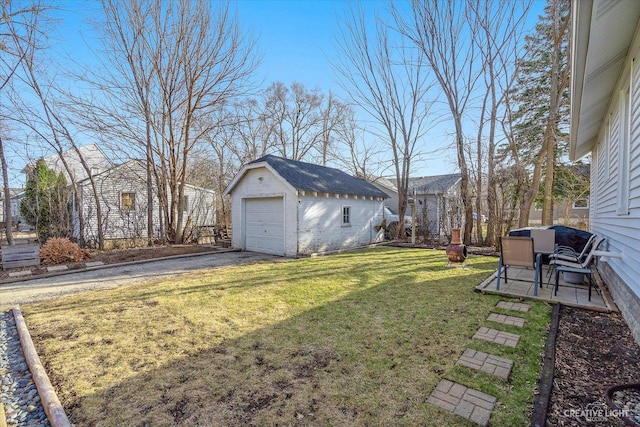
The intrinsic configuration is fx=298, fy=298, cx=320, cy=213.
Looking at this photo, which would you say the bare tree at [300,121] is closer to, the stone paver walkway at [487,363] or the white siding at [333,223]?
the white siding at [333,223]

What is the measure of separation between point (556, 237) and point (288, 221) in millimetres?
7383

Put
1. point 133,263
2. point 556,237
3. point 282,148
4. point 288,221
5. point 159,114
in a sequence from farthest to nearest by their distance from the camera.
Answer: point 282,148 → point 159,114 → point 288,221 → point 133,263 → point 556,237

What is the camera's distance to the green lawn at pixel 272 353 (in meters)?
2.28


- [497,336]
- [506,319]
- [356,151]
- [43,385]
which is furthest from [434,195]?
[43,385]

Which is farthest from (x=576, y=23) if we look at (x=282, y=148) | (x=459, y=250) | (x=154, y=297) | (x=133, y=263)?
(x=282, y=148)

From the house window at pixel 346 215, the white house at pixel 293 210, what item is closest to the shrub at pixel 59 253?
the white house at pixel 293 210

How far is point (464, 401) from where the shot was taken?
2.32 metres

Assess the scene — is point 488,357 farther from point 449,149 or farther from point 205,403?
point 449,149

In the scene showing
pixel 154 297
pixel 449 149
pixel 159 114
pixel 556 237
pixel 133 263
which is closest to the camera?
pixel 154 297

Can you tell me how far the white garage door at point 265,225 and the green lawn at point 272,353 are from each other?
4.55m

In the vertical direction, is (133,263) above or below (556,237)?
below

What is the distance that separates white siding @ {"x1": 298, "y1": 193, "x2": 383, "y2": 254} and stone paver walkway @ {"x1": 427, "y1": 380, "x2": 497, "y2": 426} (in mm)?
7595

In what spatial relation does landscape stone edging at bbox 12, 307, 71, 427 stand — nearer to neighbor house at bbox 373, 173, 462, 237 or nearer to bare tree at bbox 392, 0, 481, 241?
bare tree at bbox 392, 0, 481, 241

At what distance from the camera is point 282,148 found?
23875mm
